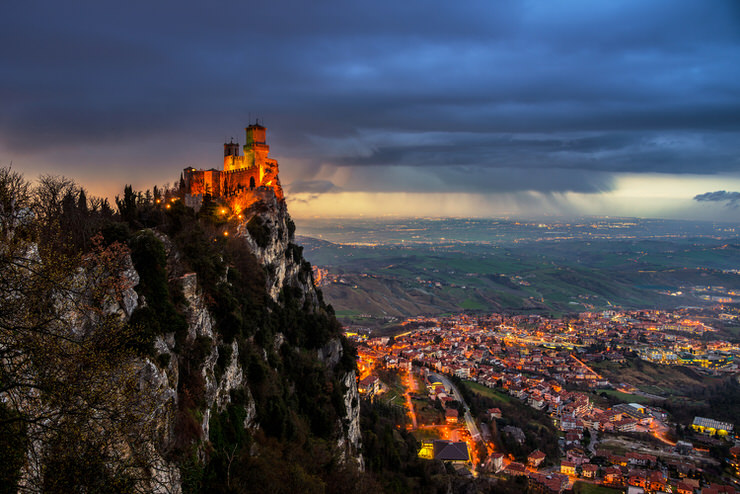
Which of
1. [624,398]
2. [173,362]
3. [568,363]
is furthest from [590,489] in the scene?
[568,363]

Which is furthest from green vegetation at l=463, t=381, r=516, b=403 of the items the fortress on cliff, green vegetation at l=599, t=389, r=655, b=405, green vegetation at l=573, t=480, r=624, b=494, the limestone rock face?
the fortress on cliff

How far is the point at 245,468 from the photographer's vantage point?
19.8 m

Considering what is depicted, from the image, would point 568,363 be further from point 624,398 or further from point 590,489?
point 590,489

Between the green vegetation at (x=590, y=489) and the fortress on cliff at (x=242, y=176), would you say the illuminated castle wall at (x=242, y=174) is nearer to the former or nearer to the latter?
the fortress on cliff at (x=242, y=176)

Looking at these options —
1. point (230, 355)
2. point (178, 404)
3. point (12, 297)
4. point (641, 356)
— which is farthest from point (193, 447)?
point (641, 356)

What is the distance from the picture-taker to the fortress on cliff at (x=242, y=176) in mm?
46812

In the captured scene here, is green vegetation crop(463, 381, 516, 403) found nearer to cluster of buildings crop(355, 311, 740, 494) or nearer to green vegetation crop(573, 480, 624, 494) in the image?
cluster of buildings crop(355, 311, 740, 494)

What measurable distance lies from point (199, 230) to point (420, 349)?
7318cm

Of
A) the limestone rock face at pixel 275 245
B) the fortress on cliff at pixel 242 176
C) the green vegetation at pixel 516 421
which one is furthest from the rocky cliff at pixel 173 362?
the green vegetation at pixel 516 421

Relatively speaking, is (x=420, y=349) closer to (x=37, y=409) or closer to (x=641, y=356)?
(x=641, y=356)

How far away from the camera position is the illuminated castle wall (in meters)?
47.4

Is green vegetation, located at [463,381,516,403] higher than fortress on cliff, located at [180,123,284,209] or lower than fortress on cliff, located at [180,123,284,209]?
lower

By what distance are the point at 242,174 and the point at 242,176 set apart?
0.21 metres

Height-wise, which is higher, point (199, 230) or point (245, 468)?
point (199, 230)
